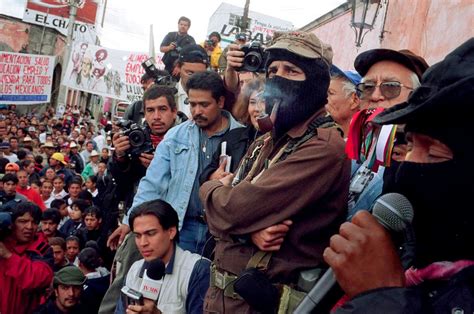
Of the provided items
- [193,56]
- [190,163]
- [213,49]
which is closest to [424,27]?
[213,49]

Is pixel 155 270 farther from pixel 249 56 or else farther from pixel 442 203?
pixel 442 203

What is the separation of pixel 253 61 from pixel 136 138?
3.97 feet

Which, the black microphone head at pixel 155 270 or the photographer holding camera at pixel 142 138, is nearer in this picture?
the black microphone head at pixel 155 270

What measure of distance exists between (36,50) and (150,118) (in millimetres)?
29709

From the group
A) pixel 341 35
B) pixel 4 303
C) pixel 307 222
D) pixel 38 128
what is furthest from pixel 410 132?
pixel 38 128

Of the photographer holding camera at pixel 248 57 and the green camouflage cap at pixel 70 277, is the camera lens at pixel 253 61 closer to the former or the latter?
the photographer holding camera at pixel 248 57

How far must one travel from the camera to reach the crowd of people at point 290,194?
1.29 meters

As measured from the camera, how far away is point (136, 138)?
13.0ft

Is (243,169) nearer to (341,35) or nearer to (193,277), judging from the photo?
(193,277)

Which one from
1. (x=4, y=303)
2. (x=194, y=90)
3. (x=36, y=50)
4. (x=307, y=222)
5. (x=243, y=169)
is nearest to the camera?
(x=307, y=222)

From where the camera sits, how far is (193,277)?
3.26m

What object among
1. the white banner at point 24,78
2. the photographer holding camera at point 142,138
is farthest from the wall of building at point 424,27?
the white banner at point 24,78

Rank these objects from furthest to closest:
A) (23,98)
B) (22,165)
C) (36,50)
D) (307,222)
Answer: (36,50), (23,98), (22,165), (307,222)

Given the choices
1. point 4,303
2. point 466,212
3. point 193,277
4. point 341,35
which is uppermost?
point 341,35
